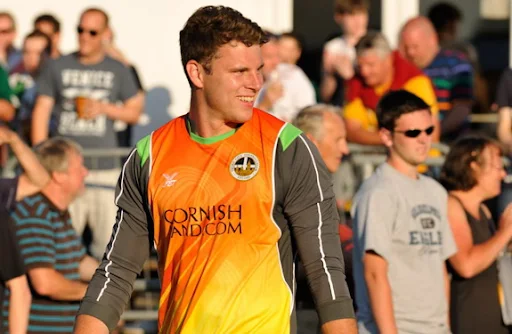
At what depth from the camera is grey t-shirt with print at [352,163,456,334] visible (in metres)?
6.39

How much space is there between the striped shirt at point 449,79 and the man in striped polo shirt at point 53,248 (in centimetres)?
356

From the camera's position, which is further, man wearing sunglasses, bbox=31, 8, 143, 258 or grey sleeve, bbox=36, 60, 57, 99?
grey sleeve, bbox=36, 60, 57, 99

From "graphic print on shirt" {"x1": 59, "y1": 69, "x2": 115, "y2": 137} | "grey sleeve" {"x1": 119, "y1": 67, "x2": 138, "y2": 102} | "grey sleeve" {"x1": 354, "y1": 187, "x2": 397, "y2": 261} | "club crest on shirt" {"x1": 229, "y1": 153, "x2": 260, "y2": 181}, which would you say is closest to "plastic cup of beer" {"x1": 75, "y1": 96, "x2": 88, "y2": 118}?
"graphic print on shirt" {"x1": 59, "y1": 69, "x2": 115, "y2": 137}

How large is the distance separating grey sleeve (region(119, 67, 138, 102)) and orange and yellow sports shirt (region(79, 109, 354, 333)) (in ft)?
18.3

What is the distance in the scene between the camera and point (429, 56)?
1041 cm

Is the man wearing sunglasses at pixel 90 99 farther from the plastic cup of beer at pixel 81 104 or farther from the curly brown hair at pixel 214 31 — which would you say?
the curly brown hair at pixel 214 31

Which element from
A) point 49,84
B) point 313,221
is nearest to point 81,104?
point 49,84

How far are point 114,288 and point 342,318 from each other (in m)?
0.91

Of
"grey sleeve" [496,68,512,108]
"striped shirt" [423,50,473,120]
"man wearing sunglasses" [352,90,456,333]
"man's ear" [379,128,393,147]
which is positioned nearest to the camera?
"man wearing sunglasses" [352,90,456,333]

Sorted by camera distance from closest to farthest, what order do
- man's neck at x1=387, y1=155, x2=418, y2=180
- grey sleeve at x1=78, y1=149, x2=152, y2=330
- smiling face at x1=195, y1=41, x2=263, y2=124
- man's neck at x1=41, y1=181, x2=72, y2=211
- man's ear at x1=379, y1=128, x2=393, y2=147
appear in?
smiling face at x1=195, y1=41, x2=263, y2=124, grey sleeve at x1=78, y1=149, x2=152, y2=330, man's neck at x1=387, y1=155, x2=418, y2=180, man's ear at x1=379, y1=128, x2=393, y2=147, man's neck at x1=41, y1=181, x2=72, y2=211

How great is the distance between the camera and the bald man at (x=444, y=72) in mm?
10094

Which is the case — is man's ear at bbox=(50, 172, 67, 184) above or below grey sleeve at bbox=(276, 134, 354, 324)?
below

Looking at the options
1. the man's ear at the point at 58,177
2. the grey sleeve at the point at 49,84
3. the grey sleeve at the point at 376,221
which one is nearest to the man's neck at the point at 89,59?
the grey sleeve at the point at 49,84

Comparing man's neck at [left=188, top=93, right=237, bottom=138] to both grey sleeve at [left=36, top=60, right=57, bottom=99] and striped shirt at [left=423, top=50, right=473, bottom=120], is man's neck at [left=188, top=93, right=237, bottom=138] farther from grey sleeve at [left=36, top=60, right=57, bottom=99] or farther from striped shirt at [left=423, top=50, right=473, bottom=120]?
striped shirt at [left=423, top=50, right=473, bottom=120]
